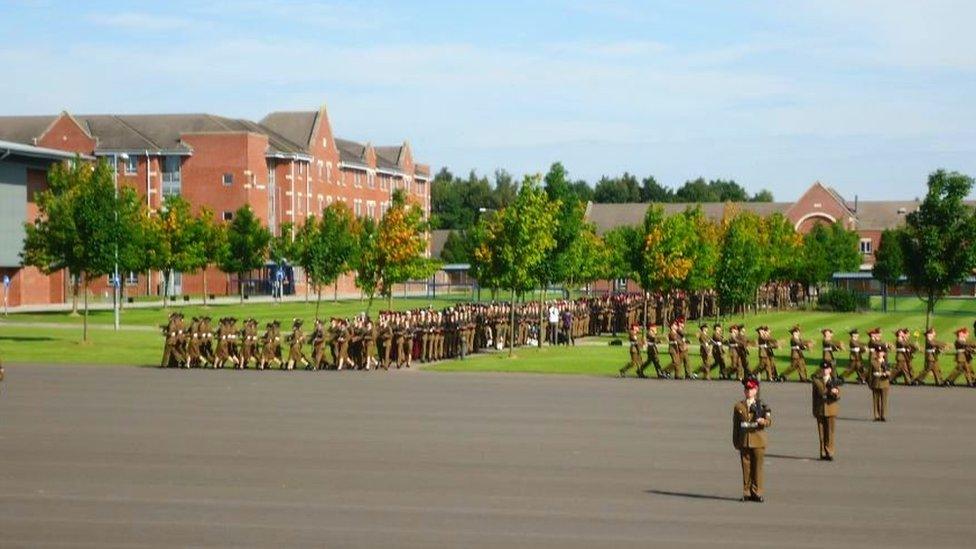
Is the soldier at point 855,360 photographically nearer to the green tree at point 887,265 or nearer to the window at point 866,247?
the green tree at point 887,265

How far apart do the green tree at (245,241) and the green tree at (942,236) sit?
58.5 metres

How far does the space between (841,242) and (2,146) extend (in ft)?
251

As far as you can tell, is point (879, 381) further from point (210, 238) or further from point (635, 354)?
point (210, 238)

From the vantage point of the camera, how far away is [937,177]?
167ft

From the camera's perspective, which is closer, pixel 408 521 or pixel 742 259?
pixel 408 521

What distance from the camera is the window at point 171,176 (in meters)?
118

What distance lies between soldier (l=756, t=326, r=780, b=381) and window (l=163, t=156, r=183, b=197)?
81.9m

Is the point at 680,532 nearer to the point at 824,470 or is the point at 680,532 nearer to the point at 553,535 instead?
the point at 553,535

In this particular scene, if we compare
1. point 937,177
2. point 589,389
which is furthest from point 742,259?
point 589,389

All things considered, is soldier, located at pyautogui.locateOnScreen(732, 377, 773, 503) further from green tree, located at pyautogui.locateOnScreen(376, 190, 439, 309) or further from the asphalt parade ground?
green tree, located at pyautogui.locateOnScreen(376, 190, 439, 309)

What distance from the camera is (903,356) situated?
132 ft

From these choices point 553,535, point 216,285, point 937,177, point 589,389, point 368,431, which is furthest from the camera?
point 216,285

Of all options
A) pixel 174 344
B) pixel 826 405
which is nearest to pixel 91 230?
pixel 174 344

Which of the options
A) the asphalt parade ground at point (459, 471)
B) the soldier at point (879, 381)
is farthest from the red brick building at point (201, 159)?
the soldier at point (879, 381)
